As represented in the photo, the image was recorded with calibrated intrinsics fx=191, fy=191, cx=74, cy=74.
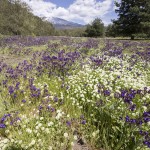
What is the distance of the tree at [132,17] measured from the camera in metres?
32.9

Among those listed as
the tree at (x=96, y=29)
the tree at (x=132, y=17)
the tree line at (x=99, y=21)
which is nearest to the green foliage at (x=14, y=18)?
the tree line at (x=99, y=21)

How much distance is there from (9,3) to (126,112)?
4690cm

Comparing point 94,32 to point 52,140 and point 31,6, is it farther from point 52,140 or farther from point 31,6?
point 52,140

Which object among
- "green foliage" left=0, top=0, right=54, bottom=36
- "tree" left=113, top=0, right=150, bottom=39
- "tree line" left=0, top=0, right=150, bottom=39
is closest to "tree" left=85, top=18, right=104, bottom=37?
"tree line" left=0, top=0, right=150, bottom=39

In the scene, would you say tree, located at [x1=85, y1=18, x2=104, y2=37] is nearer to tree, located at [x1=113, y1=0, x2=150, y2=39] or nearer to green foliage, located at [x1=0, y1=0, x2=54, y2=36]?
green foliage, located at [x1=0, y1=0, x2=54, y2=36]

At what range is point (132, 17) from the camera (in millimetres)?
34469

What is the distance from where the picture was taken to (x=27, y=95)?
Answer: 6.12 meters

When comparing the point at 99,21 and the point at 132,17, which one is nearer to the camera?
the point at 132,17

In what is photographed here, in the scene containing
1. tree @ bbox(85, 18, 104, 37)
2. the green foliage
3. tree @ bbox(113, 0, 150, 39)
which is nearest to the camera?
tree @ bbox(113, 0, 150, 39)

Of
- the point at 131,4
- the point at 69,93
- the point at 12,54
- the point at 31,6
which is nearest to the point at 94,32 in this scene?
the point at 31,6

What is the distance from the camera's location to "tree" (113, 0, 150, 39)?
32.9m

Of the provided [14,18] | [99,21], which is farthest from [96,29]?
[14,18]

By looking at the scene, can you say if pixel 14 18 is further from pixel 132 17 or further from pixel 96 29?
pixel 96 29

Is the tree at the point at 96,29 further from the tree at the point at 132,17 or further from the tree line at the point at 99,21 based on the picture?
the tree at the point at 132,17
